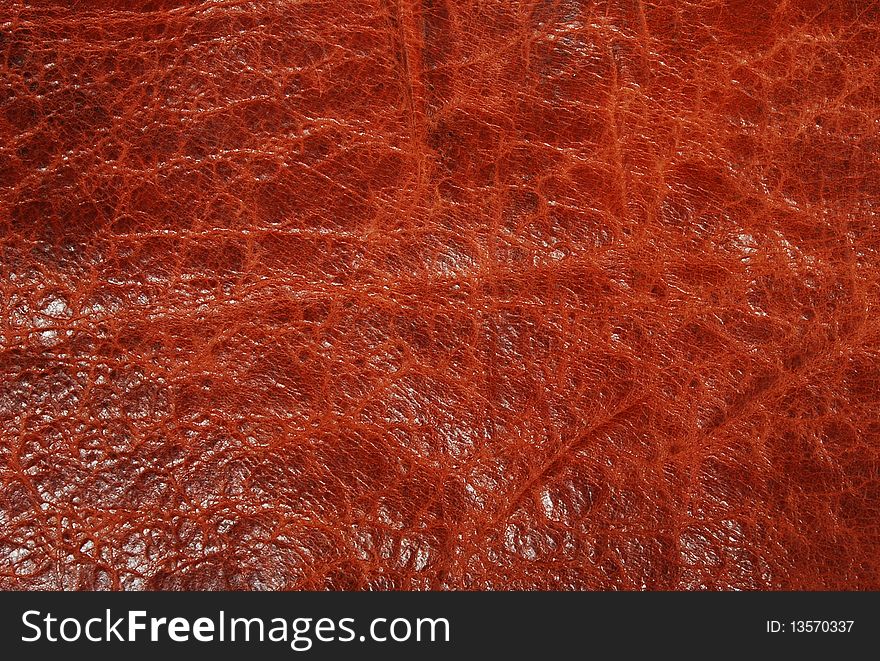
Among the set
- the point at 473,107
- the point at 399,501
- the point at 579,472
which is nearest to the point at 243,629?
the point at 399,501

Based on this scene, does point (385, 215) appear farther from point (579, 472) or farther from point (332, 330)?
point (579, 472)

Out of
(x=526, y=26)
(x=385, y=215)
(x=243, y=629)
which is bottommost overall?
(x=243, y=629)

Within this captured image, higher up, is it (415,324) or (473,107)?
(473,107)

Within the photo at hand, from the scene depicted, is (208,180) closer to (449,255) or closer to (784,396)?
(449,255)

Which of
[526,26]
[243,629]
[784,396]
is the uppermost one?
[526,26]

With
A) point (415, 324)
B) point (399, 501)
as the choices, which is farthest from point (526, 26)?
point (399, 501)

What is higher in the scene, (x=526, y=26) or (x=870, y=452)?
(x=526, y=26)
